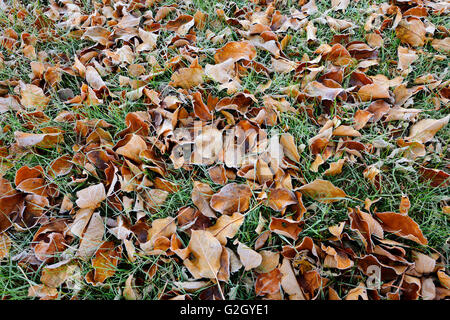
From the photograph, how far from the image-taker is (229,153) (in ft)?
4.62

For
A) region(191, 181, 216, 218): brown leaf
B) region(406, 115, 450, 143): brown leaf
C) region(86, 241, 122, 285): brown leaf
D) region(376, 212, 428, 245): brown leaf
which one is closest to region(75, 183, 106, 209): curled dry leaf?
region(86, 241, 122, 285): brown leaf

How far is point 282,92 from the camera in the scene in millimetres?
1636

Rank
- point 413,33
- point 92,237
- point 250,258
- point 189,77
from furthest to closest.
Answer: point 413,33, point 189,77, point 92,237, point 250,258

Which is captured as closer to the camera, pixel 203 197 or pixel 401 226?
pixel 401 226

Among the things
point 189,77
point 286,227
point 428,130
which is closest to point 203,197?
point 286,227

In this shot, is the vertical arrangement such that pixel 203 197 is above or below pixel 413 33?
below

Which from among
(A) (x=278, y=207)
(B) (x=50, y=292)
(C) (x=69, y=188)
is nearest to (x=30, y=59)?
(C) (x=69, y=188)

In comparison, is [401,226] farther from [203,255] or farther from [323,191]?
[203,255]

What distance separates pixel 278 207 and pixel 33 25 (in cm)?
203

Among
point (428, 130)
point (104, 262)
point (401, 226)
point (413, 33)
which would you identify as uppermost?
point (413, 33)

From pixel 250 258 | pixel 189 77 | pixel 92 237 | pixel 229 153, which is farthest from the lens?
pixel 189 77

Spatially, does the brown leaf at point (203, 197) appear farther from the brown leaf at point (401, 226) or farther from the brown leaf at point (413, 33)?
the brown leaf at point (413, 33)
